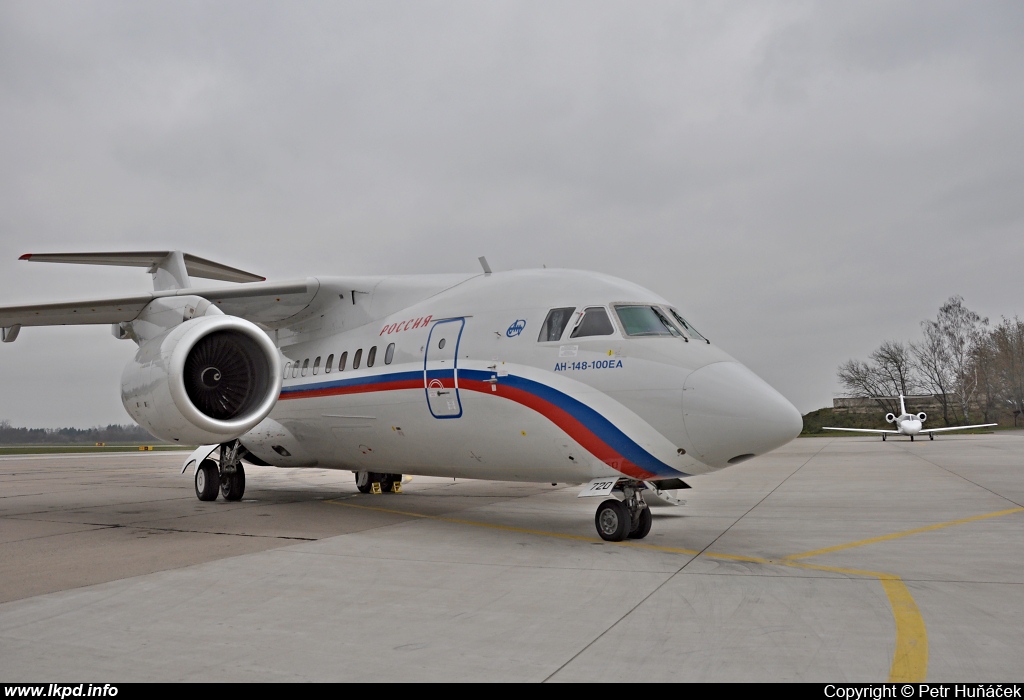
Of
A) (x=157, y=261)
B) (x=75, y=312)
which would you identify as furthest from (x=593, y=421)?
(x=157, y=261)

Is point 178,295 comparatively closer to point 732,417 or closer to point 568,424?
point 568,424

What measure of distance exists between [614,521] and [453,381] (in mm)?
2499

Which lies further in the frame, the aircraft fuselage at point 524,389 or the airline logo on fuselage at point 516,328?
the airline logo on fuselage at point 516,328

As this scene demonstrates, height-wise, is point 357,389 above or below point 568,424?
above

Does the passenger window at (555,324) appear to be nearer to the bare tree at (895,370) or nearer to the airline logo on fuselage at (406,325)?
the airline logo on fuselage at (406,325)

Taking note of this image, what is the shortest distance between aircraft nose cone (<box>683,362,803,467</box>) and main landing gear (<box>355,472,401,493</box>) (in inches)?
313

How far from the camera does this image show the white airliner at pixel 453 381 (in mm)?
7129

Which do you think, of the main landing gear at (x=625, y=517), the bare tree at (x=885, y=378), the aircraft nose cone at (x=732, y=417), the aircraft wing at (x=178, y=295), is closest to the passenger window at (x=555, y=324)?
the aircraft nose cone at (x=732, y=417)

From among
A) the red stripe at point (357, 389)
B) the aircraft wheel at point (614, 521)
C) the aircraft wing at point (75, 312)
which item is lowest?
the aircraft wheel at point (614, 521)

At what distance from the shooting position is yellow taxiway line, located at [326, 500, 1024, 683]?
3.59 meters

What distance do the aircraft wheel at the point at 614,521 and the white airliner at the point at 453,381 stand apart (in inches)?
0.7

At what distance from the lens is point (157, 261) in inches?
511

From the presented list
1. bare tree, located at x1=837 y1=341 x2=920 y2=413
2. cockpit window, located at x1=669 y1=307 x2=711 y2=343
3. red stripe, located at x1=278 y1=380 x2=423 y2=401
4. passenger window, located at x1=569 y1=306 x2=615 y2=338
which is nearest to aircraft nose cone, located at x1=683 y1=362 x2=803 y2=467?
cockpit window, located at x1=669 y1=307 x2=711 y2=343

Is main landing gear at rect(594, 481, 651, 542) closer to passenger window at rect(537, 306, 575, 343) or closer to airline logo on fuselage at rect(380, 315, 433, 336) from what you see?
passenger window at rect(537, 306, 575, 343)
